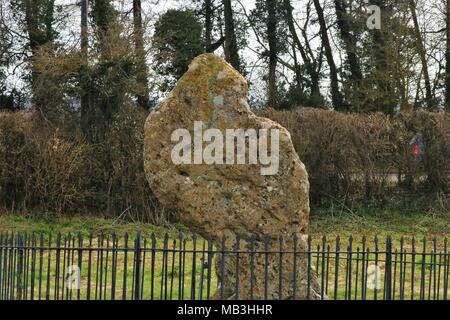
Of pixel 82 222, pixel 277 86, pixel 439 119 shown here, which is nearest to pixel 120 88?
pixel 82 222

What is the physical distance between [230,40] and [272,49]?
148 centimetres

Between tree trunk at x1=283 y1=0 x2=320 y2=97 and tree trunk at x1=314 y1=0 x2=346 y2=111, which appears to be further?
tree trunk at x1=314 y1=0 x2=346 y2=111

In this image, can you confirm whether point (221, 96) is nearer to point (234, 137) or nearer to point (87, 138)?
point (234, 137)

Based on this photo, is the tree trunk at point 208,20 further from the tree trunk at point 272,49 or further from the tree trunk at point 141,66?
the tree trunk at point 141,66

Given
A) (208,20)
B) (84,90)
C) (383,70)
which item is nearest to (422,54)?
(383,70)

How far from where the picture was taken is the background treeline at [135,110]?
53.5ft

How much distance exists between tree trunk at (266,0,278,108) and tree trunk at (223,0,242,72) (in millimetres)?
1140

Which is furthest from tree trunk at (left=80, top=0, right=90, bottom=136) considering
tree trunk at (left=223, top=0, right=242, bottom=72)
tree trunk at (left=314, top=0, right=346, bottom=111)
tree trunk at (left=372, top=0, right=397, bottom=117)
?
tree trunk at (left=314, top=0, right=346, bottom=111)

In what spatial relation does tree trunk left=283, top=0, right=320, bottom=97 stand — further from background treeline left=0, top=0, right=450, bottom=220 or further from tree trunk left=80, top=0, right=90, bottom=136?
tree trunk left=80, top=0, right=90, bottom=136

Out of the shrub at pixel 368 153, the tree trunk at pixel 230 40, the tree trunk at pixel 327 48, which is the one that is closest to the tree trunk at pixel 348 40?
the tree trunk at pixel 327 48

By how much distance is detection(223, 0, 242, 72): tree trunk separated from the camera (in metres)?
25.9

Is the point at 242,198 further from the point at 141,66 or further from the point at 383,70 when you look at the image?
the point at 383,70

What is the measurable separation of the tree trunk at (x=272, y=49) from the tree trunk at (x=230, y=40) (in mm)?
1140

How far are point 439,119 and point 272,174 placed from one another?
10.8m
